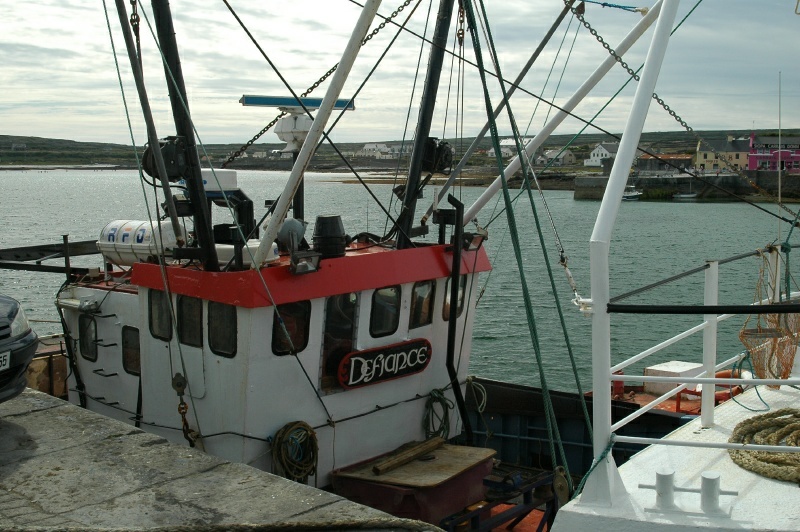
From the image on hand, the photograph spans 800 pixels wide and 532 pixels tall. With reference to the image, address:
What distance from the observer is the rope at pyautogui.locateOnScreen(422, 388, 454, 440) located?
1025 cm

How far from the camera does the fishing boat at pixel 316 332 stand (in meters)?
8.38

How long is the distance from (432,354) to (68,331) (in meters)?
4.53

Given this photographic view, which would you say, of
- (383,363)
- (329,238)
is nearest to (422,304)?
(383,363)

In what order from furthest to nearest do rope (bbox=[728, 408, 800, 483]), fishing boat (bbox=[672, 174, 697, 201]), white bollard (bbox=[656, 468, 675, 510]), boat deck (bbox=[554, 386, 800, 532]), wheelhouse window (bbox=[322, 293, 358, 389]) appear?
fishing boat (bbox=[672, 174, 697, 201]) < wheelhouse window (bbox=[322, 293, 358, 389]) < rope (bbox=[728, 408, 800, 483]) < white bollard (bbox=[656, 468, 675, 510]) < boat deck (bbox=[554, 386, 800, 532])

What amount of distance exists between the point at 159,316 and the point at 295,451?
212cm

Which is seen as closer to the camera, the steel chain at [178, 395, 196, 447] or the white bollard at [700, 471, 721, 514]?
the white bollard at [700, 471, 721, 514]

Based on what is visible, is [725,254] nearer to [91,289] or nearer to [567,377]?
[567,377]

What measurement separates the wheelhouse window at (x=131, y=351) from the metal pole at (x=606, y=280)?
19.2ft

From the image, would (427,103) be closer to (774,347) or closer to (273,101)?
(273,101)

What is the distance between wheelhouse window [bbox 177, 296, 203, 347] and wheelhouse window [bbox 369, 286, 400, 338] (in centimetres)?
177

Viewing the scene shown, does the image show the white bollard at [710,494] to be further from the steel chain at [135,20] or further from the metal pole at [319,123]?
the steel chain at [135,20]

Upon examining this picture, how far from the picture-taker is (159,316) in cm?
944

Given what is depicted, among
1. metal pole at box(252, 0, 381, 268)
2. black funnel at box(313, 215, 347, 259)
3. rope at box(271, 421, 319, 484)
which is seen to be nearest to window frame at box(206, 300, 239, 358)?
metal pole at box(252, 0, 381, 268)

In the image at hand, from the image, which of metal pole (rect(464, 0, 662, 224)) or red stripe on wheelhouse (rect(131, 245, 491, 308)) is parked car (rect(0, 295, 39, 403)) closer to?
red stripe on wheelhouse (rect(131, 245, 491, 308))
